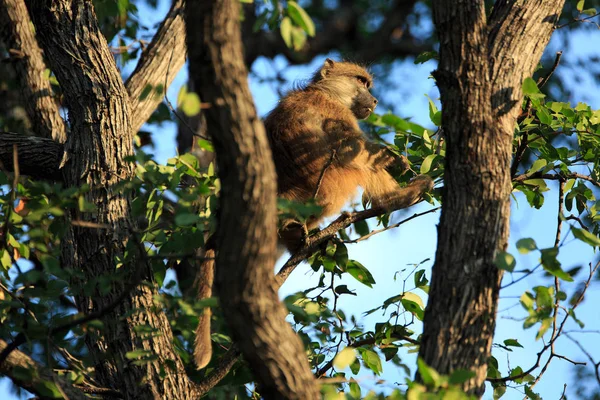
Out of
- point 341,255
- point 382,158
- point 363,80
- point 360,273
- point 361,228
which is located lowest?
point 360,273

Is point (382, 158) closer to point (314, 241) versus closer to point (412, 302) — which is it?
point (314, 241)

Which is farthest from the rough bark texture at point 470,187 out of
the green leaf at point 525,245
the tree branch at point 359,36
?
the tree branch at point 359,36

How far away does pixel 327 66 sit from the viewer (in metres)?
6.15

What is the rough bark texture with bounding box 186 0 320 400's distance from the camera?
2.29 meters

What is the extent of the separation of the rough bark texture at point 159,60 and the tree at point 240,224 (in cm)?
12

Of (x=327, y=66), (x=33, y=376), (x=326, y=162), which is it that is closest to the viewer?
(x=33, y=376)

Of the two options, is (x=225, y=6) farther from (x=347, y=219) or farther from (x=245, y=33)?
(x=245, y=33)

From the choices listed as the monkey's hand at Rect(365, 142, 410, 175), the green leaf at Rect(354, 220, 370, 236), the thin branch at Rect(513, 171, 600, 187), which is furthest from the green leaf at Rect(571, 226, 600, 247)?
the monkey's hand at Rect(365, 142, 410, 175)

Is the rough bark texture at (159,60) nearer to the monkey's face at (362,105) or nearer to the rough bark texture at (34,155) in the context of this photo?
the rough bark texture at (34,155)

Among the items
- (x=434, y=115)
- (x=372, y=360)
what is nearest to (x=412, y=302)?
(x=372, y=360)

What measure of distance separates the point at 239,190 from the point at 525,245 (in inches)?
40.6

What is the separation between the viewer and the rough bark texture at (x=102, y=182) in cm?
347

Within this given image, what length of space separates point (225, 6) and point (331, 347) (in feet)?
7.12

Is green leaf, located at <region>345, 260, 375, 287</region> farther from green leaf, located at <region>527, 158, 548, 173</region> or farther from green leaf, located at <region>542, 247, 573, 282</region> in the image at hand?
green leaf, located at <region>542, 247, 573, 282</region>
